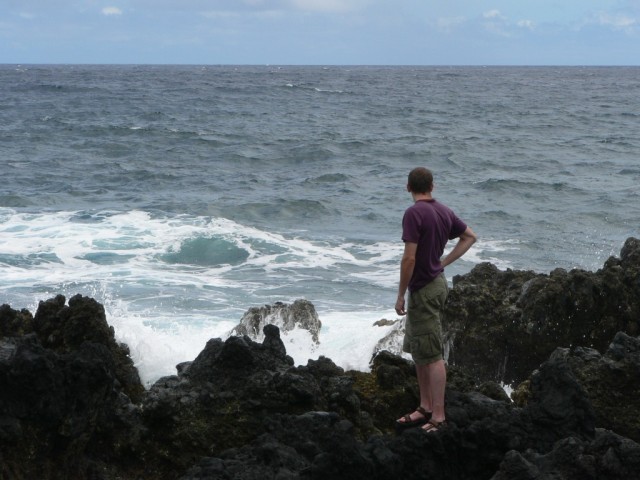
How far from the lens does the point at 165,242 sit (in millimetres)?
16938

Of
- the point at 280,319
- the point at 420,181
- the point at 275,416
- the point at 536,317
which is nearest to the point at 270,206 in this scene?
the point at 280,319

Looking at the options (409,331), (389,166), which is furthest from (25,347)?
(389,166)

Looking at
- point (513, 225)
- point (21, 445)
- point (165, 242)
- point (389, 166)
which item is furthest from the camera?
point (389, 166)

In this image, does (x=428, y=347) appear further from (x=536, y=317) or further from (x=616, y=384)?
(x=536, y=317)

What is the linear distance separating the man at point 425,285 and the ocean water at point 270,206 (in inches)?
131

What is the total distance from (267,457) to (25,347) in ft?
4.95

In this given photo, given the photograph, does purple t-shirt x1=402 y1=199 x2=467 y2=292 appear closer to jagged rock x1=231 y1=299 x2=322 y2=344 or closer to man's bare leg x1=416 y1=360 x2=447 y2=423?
man's bare leg x1=416 y1=360 x2=447 y2=423

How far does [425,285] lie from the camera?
545 centimetres

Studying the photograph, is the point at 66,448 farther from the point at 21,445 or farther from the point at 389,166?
the point at 389,166

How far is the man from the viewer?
17.6 feet

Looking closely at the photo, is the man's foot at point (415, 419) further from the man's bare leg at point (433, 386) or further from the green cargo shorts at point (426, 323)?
the green cargo shorts at point (426, 323)

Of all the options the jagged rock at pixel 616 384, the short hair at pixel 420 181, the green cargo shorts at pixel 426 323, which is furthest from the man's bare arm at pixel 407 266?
the jagged rock at pixel 616 384

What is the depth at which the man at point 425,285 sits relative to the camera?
535 cm

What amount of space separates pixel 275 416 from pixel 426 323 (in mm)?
1042
